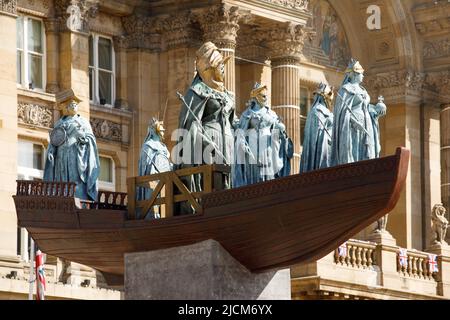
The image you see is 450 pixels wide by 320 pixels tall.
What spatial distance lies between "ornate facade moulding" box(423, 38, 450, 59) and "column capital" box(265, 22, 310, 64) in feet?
22.9

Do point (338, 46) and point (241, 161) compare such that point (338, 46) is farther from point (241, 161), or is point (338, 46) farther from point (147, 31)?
point (241, 161)

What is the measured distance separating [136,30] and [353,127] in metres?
10.1

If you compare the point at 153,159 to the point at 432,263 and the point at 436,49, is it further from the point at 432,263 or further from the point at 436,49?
the point at 436,49

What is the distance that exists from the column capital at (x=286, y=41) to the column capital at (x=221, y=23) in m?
1.89

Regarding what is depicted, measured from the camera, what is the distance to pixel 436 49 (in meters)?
63.7

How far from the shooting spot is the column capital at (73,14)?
53.4 metres

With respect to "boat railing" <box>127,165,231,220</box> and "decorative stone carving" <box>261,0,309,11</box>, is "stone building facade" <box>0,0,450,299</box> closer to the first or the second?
"decorative stone carving" <box>261,0,309,11</box>

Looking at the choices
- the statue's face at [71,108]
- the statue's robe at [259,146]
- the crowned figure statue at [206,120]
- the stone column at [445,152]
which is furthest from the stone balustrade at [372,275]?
the crowned figure statue at [206,120]

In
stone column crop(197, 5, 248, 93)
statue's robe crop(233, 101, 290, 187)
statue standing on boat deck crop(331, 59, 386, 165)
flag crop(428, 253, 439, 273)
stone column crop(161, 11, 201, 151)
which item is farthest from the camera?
flag crop(428, 253, 439, 273)

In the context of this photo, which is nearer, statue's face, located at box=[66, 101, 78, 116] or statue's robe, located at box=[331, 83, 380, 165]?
statue's face, located at box=[66, 101, 78, 116]

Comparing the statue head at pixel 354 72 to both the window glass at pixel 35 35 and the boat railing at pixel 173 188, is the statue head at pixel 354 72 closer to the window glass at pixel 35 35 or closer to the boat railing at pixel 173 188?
the window glass at pixel 35 35

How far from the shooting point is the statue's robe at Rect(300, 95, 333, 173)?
1736 inches

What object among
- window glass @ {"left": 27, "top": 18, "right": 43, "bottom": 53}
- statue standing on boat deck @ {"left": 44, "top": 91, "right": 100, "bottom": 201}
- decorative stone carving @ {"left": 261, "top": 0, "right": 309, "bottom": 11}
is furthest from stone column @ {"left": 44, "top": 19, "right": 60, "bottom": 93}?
statue standing on boat deck @ {"left": 44, "top": 91, "right": 100, "bottom": 201}
